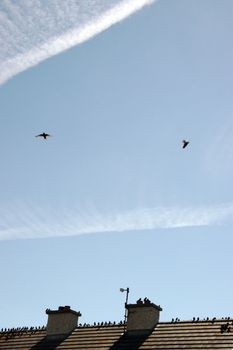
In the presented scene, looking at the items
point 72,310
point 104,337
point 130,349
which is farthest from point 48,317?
point 130,349

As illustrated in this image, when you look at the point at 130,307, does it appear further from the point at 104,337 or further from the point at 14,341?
the point at 14,341

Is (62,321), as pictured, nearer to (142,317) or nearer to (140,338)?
(142,317)

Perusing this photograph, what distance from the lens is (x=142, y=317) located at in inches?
941

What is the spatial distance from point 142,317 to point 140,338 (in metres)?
0.97

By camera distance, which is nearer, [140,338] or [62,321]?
[140,338]

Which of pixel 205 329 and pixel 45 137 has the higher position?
pixel 45 137

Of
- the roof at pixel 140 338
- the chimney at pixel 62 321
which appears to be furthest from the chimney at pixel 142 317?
the chimney at pixel 62 321

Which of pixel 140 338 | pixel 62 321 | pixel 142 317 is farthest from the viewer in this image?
pixel 62 321

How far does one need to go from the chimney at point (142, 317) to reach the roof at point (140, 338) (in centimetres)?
29

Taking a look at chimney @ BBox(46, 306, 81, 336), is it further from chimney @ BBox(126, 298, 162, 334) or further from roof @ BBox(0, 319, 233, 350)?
chimney @ BBox(126, 298, 162, 334)

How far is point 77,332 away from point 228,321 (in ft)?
22.9

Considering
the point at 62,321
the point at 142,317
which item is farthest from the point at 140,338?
the point at 62,321

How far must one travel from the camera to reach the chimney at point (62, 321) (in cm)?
2594

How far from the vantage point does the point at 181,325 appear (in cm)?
2341
